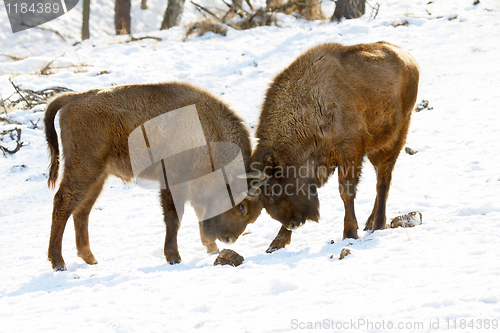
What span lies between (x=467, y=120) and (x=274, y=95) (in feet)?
15.3

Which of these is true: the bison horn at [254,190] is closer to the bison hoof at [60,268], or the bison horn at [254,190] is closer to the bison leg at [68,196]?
the bison leg at [68,196]

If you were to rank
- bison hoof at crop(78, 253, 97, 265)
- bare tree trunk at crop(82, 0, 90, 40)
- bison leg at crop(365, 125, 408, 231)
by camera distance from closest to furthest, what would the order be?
1. bison hoof at crop(78, 253, 97, 265)
2. bison leg at crop(365, 125, 408, 231)
3. bare tree trunk at crop(82, 0, 90, 40)

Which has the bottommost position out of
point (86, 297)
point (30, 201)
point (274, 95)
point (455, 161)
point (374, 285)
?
point (30, 201)

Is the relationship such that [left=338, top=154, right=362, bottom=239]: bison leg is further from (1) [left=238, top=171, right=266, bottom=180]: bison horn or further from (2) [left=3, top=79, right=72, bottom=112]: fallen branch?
(2) [left=3, top=79, right=72, bottom=112]: fallen branch

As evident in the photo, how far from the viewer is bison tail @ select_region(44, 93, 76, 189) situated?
17.1 feet

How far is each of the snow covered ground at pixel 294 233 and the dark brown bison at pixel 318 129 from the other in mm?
475

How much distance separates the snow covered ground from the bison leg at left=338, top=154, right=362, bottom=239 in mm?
181

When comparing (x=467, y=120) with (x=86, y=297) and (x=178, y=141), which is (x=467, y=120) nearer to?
(x=178, y=141)

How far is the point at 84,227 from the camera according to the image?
5461 mm

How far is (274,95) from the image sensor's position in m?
5.41

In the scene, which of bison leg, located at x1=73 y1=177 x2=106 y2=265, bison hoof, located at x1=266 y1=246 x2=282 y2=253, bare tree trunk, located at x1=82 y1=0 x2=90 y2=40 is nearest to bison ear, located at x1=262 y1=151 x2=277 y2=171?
bison hoof, located at x1=266 y1=246 x2=282 y2=253

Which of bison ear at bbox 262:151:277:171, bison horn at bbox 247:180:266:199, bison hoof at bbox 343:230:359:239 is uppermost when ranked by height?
bison ear at bbox 262:151:277:171

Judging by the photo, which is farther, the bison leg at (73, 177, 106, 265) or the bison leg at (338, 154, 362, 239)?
the bison leg at (73, 177, 106, 265)

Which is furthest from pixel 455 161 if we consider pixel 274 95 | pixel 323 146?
pixel 274 95
